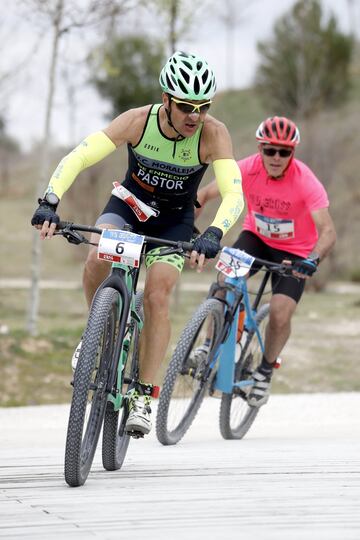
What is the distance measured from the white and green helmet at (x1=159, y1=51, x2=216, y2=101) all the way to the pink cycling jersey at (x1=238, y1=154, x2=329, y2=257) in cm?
214

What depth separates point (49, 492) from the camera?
15.9 feet

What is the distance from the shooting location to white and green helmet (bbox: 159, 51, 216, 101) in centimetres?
583

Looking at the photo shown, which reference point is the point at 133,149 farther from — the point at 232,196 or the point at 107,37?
the point at 107,37

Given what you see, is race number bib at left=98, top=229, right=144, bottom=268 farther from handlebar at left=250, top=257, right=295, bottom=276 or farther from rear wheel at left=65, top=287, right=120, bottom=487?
handlebar at left=250, top=257, right=295, bottom=276

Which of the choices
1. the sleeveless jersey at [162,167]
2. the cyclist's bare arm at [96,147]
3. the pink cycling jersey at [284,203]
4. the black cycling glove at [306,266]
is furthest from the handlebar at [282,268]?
the cyclist's bare arm at [96,147]

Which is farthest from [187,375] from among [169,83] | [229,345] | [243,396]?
[169,83]

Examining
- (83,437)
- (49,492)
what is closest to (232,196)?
(83,437)

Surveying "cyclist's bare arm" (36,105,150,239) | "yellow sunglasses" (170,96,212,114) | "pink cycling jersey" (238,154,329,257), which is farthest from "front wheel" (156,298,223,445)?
"yellow sunglasses" (170,96,212,114)

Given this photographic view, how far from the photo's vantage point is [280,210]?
316 inches

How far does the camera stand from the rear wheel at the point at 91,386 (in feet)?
16.3

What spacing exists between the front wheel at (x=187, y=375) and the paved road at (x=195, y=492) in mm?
181

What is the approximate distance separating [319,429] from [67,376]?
16.4 feet

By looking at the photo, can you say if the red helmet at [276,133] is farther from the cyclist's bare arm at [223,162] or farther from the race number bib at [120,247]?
the race number bib at [120,247]

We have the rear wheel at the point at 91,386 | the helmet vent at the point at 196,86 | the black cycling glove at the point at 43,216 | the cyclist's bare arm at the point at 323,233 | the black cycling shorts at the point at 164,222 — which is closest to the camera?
the rear wheel at the point at 91,386
